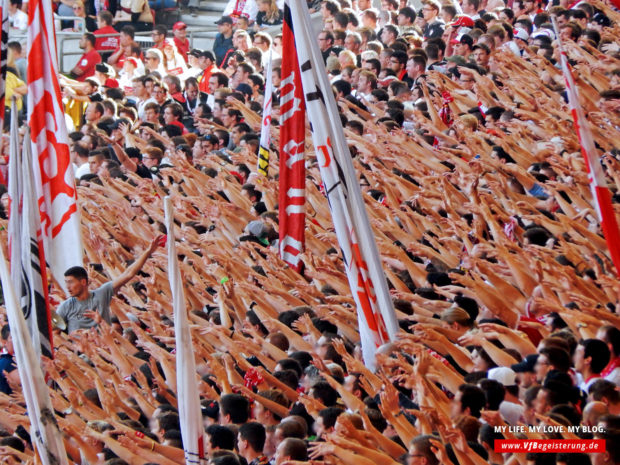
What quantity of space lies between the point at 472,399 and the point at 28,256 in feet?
9.22

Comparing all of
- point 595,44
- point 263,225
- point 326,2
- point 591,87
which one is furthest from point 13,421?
point 326,2

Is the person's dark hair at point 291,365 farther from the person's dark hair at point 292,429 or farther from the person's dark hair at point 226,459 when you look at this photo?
the person's dark hair at point 226,459

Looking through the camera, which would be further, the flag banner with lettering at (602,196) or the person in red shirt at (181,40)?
the person in red shirt at (181,40)

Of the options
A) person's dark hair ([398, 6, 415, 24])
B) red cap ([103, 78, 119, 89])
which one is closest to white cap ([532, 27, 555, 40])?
person's dark hair ([398, 6, 415, 24])

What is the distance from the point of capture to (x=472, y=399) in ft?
19.4

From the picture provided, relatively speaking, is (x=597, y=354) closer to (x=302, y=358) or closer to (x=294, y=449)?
(x=294, y=449)

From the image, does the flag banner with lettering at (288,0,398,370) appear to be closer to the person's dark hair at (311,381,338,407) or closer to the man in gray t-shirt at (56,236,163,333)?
the person's dark hair at (311,381,338,407)

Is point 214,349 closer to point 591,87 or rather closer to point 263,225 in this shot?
point 263,225

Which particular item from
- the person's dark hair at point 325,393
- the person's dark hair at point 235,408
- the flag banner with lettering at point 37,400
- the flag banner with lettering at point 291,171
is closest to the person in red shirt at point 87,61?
the flag banner with lettering at point 291,171

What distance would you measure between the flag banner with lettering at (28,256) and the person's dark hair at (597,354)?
3086mm

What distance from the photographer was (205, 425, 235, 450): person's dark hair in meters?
6.59

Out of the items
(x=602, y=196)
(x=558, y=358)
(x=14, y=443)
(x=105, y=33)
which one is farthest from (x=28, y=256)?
(x=105, y=33)

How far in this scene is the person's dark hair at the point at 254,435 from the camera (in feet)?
21.5

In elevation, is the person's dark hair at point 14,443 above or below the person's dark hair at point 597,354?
below
